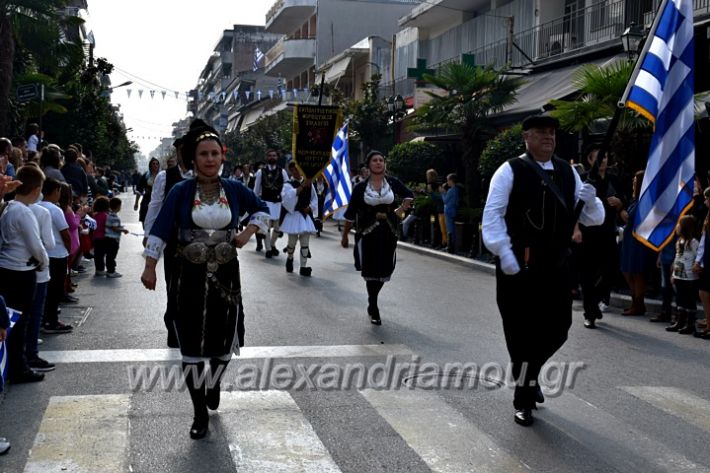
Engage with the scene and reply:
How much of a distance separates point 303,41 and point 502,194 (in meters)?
55.0

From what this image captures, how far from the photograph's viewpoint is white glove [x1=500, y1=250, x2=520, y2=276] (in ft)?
19.1

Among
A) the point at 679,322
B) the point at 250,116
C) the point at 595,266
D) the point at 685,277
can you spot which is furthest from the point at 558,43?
the point at 250,116

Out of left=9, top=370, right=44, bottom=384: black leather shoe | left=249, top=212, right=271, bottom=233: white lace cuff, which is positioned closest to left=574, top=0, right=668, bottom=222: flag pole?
left=249, top=212, right=271, bottom=233: white lace cuff

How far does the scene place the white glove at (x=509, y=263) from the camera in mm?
5820

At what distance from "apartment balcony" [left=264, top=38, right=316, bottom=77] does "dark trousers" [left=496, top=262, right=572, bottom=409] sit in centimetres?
5400

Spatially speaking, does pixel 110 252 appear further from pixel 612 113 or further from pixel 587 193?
pixel 587 193

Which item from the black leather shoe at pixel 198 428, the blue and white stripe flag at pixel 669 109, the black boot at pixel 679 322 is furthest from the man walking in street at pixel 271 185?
the black leather shoe at pixel 198 428

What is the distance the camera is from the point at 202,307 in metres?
5.67

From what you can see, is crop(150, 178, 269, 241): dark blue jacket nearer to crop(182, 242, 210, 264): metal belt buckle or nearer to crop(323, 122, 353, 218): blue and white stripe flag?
crop(182, 242, 210, 264): metal belt buckle

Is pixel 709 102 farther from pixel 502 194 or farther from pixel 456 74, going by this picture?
pixel 502 194

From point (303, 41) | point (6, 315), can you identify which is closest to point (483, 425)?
point (6, 315)

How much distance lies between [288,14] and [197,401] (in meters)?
59.3

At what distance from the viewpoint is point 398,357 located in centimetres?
800

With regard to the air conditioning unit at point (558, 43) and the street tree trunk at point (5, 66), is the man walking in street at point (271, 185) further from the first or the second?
the air conditioning unit at point (558, 43)
